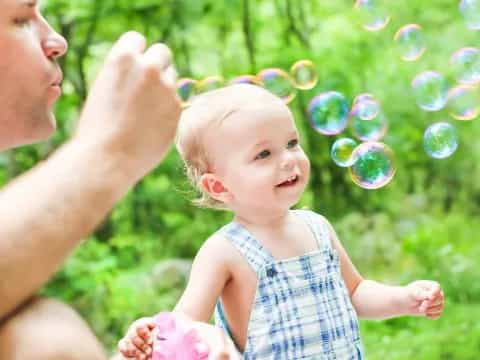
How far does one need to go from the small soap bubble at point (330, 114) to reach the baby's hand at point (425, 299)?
632 mm

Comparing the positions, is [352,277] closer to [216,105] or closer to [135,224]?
[216,105]

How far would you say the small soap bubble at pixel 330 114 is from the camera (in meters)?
2.13

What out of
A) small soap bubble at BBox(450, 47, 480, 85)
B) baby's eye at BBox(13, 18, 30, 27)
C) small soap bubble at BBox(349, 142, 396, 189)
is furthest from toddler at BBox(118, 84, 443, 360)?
small soap bubble at BBox(450, 47, 480, 85)

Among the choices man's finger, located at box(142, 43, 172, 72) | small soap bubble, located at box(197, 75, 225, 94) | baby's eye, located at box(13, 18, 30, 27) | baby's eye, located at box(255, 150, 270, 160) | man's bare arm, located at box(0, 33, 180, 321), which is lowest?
baby's eye, located at box(255, 150, 270, 160)

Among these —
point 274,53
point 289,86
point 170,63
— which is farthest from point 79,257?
point 170,63

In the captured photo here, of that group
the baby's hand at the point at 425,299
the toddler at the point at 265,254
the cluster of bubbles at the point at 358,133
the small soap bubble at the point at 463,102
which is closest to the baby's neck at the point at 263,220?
the toddler at the point at 265,254

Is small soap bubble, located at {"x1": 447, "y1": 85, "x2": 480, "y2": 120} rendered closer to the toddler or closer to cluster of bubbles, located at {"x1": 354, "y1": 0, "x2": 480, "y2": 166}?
cluster of bubbles, located at {"x1": 354, "y1": 0, "x2": 480, "y2": 166}

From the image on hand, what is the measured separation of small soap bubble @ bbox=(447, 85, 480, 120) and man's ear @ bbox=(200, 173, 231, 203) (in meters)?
1.13

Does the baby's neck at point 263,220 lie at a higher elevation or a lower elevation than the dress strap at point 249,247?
higher

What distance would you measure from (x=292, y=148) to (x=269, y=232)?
0.15 metres

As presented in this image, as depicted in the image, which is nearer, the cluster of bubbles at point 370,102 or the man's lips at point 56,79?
Result: the man's lips at point 56,79

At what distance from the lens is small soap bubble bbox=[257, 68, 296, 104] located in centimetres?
207

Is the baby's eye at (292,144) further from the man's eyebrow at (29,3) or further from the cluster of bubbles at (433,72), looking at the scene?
the cluster of bubbles at (433,72)

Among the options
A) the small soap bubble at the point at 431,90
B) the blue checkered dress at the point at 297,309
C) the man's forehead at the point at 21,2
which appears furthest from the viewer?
the small soap bubble at the point at 431,90
